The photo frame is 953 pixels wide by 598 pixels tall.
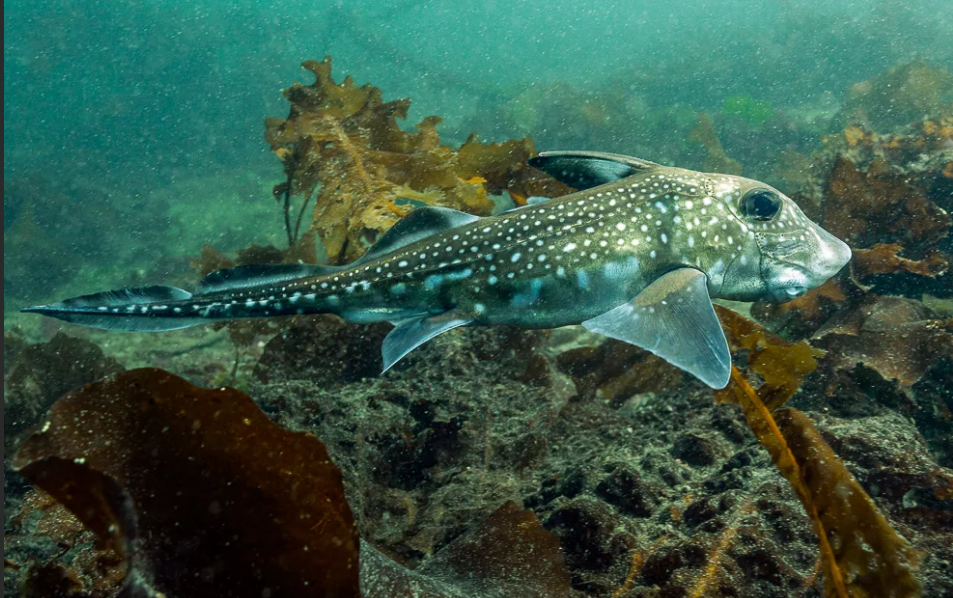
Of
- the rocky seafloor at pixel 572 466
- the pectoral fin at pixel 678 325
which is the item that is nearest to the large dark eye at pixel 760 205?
the pectoral fin at pixel 678 325

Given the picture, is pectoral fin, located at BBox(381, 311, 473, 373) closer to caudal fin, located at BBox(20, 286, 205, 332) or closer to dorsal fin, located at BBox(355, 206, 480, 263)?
dorsal fin, located at BBox(355, 206, 480, 263)

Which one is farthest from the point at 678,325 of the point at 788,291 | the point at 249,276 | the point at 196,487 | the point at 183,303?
the point at 183,303

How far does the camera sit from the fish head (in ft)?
11.4

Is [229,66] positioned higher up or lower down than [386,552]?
lower down

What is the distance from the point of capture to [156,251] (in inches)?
790

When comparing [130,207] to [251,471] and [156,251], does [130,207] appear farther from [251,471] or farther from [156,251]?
[251,471]

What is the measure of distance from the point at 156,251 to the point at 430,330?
825 inches

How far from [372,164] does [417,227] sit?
2.23 meters

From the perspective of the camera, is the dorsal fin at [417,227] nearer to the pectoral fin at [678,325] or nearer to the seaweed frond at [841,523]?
the pectoral fin at [678,325]

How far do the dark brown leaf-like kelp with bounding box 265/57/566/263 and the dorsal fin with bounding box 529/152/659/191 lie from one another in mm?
1353

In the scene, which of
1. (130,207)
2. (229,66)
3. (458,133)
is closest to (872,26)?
(458,133)

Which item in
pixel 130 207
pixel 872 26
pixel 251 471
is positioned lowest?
pixel 130 207

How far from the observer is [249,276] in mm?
3297

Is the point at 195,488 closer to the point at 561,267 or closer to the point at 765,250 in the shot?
the point at 561,267
